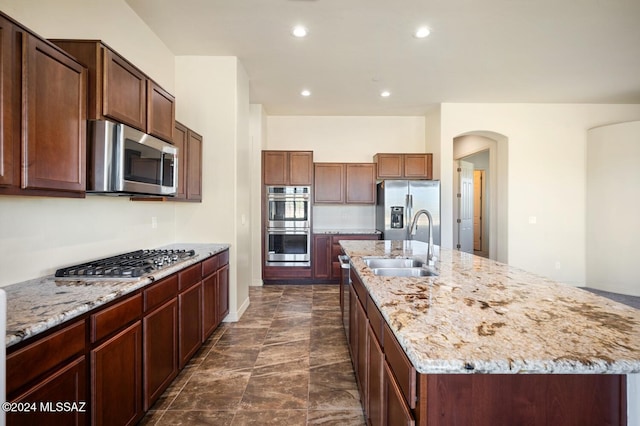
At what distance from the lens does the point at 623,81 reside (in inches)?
160

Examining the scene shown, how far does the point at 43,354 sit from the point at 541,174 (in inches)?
247

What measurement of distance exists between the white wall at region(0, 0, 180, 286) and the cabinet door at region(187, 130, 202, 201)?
370 mm

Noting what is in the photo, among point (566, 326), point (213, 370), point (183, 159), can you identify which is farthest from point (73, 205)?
point (566, 326)

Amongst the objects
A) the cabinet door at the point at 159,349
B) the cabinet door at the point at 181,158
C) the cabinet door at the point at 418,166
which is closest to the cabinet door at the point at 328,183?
the cabinet door at the point at 418,166

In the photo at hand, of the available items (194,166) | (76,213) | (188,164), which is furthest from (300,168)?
(76,213)

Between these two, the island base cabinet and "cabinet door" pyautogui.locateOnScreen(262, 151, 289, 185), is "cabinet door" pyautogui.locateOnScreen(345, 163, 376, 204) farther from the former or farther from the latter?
the island base cabinet

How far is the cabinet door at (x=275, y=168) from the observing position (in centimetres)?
513

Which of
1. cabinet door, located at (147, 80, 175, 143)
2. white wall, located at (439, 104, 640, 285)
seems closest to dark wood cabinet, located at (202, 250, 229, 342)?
cabinet door, located at (147, 80, 175, 143)

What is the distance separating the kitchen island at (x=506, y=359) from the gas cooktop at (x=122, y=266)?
1484 mm

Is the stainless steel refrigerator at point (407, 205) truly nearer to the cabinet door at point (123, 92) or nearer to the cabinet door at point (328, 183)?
the cabinet door at point (328, 183)

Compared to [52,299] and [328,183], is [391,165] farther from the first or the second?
[52,299]

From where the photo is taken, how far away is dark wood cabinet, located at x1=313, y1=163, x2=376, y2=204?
17.7ft

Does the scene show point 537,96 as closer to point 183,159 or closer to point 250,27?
point 250,27

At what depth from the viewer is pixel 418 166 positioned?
529 centimetres
